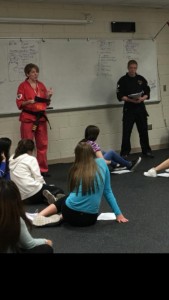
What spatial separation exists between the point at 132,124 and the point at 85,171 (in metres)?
3.39

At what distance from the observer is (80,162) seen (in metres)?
3.01

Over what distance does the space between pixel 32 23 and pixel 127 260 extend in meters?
5.29

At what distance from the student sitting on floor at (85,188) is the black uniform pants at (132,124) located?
319 centimetres

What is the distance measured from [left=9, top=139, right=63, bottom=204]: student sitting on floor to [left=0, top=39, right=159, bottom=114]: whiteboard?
1959 mm

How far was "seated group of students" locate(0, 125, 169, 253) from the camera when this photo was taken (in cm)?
174

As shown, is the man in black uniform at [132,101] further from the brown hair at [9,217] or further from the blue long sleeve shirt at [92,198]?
the brown hair at [9,217]

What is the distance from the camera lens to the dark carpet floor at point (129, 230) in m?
2.70

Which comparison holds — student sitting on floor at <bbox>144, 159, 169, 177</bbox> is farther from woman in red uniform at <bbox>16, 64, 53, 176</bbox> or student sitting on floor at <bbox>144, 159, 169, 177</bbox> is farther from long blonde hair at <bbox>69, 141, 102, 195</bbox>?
long blonde hair at <bbox>69, 141, 102, 195</bbox>

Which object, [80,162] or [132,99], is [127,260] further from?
[132,99]

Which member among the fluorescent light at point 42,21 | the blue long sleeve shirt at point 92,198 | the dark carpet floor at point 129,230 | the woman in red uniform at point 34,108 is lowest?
the dark carpet floor at point 129,230

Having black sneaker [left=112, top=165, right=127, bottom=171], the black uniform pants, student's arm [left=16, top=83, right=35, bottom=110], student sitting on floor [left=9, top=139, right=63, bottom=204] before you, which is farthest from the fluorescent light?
student sitting on floor [left=9, top=139, right=63, bottom=204]

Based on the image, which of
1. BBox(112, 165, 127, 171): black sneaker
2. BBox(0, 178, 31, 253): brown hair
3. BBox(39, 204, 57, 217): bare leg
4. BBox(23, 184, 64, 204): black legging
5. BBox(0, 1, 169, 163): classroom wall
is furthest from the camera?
BBox(0, 1, 169, 163): classroom wall

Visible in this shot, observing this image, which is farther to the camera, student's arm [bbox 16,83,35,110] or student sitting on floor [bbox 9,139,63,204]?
student's arm [bbox 16,83,35,110]

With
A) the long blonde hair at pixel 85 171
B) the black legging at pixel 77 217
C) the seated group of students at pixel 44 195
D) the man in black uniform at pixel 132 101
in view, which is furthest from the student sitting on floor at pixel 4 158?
the man in black uniform at pixel 132 101
